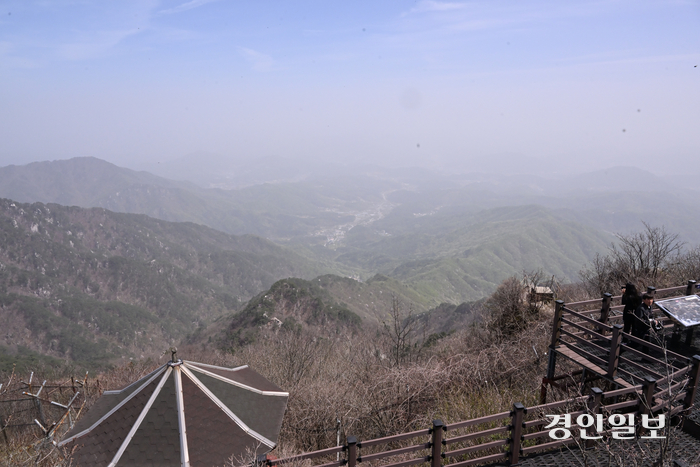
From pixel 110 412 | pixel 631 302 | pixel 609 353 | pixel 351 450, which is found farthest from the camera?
pixel 631 302

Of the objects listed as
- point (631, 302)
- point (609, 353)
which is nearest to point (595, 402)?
point (609, 353)

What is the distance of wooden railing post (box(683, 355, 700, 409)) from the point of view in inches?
282

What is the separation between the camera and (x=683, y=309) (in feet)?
29.7

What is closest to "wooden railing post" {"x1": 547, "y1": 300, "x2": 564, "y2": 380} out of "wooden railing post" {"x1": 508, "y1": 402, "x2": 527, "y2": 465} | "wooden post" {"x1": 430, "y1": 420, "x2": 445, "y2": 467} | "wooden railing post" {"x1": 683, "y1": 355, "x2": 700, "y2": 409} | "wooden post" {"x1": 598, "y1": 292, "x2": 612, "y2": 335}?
"wooden post" {"x1": 598, "y1": 292, "x2": 612, "y2": 335}

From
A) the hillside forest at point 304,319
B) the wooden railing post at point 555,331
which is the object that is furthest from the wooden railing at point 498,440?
the hillside forest at point 304,319

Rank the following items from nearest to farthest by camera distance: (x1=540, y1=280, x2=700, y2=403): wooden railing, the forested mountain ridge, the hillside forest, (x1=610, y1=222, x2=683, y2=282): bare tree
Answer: (x1=540, y1=280, x2=700, y2=403): wooden railing < the hillside forest < (x1=610, y1=222, x2=683, y2=282): bare tree < the forested mountain ridge

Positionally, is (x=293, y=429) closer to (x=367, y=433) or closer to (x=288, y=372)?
(x=367, y=433)

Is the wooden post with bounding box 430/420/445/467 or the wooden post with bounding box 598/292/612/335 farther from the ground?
the wooden post with bounding box 598/292/612/335

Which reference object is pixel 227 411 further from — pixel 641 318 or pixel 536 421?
pixel 641 318

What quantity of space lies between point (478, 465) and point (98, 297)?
493ft

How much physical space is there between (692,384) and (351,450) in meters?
6.37

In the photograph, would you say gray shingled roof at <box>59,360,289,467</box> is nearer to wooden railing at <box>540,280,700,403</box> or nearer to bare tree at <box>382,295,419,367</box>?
wooden railing at <box>540,280,700,403</box>

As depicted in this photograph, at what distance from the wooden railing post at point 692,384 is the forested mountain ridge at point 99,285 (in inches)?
3621

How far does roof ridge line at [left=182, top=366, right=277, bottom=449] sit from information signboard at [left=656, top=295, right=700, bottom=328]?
9204 millimetres
